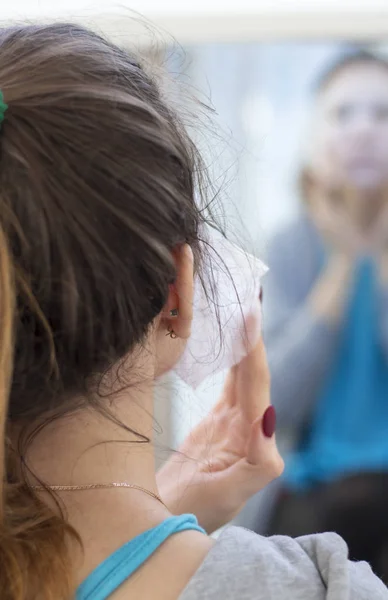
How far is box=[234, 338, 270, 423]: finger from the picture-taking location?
2.32 feet

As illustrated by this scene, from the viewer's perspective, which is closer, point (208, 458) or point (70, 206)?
point (70, 206)

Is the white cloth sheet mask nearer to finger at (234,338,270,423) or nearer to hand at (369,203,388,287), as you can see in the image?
finger at (234,338,270,423)

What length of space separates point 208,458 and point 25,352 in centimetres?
32

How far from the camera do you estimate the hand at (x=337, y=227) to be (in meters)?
1.30

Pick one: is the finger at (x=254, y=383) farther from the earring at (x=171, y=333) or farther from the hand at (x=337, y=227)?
the hand at (x=337, y=227)

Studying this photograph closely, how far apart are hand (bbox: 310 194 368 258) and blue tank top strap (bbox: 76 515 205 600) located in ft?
2.86

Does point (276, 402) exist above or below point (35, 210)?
below

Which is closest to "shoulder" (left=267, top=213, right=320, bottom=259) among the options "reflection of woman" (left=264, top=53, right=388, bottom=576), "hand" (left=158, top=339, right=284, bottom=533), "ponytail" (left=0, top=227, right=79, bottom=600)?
"reflection of woman" (left=264, top=53, right=388, bottom=576)

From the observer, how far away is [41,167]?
0.44m

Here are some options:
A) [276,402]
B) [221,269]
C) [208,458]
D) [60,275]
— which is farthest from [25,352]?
[276,402]

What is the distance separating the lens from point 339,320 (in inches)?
51.0

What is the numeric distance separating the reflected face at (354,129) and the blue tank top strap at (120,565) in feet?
3.01

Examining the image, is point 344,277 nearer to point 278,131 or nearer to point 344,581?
point 278,131

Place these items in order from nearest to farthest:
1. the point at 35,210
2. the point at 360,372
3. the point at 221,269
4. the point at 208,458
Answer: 1. the point at 35,210
2. the point at 221,269
3. the point at 208,458
4. the point at 360,372
